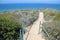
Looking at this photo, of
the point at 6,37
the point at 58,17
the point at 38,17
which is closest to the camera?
the point at 6,37

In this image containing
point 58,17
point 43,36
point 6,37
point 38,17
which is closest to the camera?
point 6,37

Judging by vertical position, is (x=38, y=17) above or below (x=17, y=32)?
below

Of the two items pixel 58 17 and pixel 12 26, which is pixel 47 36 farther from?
pixel 58 17

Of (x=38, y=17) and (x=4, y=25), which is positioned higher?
(x=4, y=25)

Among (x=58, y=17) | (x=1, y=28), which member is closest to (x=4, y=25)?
(x=1, y=28)

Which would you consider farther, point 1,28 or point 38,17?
point 38,17

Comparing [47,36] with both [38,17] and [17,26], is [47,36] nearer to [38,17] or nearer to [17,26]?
[17,26]

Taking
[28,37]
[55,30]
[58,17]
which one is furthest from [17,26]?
[58,17]

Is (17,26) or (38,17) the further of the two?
(38,17)

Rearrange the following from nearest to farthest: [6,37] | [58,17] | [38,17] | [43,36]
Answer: [6,37] → [43,36] → [58,17] → [38,17]
